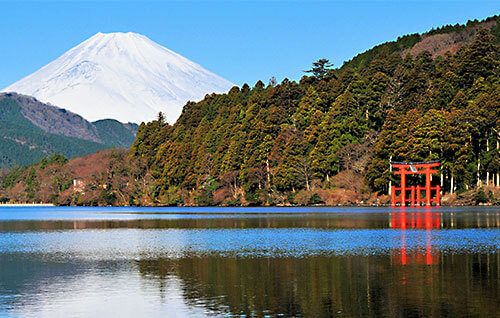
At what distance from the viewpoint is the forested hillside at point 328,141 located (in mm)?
82312

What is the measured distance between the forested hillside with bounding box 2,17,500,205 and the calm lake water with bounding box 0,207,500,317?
43350 mm

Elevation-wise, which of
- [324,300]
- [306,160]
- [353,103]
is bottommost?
[324,300]

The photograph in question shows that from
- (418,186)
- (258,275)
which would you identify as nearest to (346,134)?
(418,186)

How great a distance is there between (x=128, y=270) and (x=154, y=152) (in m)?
114

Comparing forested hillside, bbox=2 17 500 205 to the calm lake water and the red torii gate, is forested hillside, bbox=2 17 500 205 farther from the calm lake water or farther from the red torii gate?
the calm lake water

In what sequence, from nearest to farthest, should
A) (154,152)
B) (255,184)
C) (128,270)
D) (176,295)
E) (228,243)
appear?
(176,295) → (128,270) → (228,243) → (255,184) → (154,152)

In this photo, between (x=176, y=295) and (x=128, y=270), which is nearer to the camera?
(x=176, y=295)

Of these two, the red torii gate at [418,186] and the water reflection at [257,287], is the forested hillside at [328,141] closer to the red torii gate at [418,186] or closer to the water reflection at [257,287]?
the red torii gate at [418,186]

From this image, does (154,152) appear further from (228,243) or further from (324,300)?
(324,300)

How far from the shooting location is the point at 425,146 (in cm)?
8300

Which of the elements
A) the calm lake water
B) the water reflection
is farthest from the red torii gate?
the water reflection

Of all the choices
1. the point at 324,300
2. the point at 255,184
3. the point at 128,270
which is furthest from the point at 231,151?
the point at 324,300

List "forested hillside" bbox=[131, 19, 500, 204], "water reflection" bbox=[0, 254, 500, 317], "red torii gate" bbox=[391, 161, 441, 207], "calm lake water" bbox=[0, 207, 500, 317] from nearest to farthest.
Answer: "water reflection" bbox=[0, 254, 500, 317] < "calm lake water" bbox=[0, 207, 500, 317] < "red torii gate" bbox=[391, 161, 441, 207] < "forested hillside" bbox=[131, 19, 500, 204]

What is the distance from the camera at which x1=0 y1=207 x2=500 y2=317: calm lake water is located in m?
17.7
